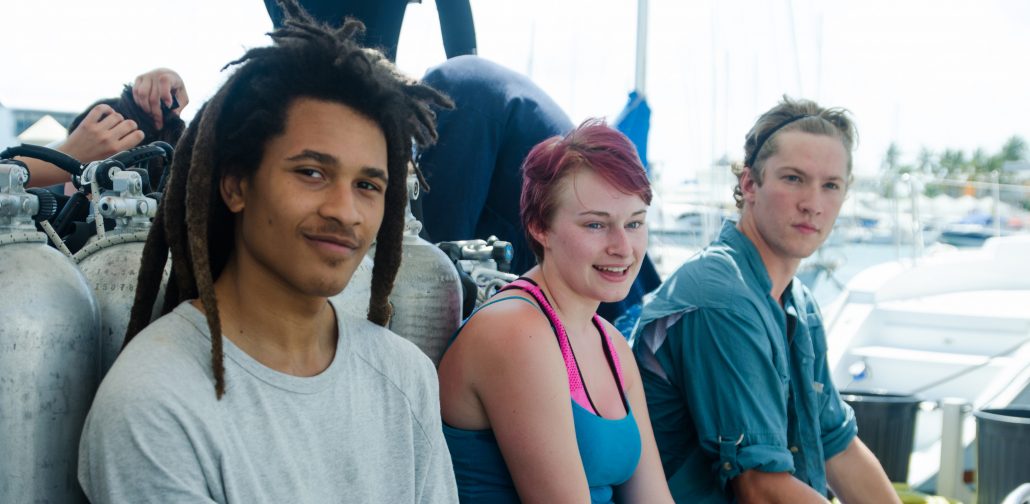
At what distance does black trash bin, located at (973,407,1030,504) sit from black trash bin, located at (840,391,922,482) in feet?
1.16

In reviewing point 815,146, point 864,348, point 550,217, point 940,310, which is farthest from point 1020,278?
point 550,217

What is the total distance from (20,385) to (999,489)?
4452 mm

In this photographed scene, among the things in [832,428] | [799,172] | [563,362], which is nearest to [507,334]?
[563,362]

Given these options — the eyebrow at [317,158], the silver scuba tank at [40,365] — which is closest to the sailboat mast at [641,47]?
the eyebrow at [317,158]

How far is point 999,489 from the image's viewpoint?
4.56m

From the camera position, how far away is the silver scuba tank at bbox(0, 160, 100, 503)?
138 centimetres

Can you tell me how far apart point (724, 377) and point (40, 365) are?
1.74 meters

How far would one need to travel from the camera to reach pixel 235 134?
1471 mm

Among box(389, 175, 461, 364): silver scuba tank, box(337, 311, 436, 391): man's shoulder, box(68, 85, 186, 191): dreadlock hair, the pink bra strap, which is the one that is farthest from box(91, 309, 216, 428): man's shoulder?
box(68, 85, 186, 191): dreadlock hair

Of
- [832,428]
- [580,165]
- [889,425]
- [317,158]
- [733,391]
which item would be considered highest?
[317,158]

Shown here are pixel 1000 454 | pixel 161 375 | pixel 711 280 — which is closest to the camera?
pixel 161 375

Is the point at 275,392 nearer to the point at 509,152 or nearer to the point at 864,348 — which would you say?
the point at 509,152

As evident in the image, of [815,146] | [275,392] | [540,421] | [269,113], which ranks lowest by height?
[540,421]

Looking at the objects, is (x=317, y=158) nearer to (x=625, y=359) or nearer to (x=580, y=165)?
(x=580, y=165)
